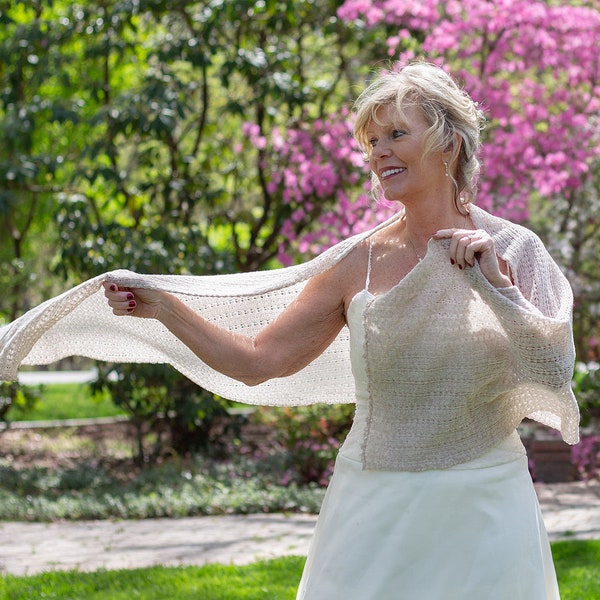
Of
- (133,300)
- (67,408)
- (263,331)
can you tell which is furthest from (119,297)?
(67,408)

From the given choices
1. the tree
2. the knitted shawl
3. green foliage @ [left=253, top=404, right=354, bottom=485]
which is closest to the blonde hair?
the knitted shawl

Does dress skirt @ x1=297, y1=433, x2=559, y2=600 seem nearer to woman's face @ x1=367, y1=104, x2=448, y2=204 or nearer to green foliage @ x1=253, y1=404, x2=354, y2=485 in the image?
woman's face @ x1=367, y1=104, x2=448, y2=204

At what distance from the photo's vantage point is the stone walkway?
18.8 ft

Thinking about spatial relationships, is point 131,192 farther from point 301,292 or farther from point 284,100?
point 301,292

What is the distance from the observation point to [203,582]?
5.09m

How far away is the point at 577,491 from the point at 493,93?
325cm

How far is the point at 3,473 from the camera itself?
8.70 m

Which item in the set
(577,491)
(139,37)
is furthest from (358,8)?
(577,491)

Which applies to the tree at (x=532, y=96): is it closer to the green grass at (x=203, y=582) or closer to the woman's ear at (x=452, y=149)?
the green grass at (x=203, y=582)

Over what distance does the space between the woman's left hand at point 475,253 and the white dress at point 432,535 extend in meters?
0.30

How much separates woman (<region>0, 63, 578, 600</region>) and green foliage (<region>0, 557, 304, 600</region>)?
2.16m

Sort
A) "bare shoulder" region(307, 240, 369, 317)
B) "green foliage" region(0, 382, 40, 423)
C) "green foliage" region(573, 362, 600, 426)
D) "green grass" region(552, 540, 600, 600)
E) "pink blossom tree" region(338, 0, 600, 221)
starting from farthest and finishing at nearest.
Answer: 1. "green foliage" region(0, 382, 40, 423)
2. "pink blossom tree" region(338, 0, 600, 221)
3. "green foliage" region(573, 362, 600, 426)
4. "green grass" region(552, 540, 600, 600)
5. "bare shoulder" region(307, 240, 369, 317)

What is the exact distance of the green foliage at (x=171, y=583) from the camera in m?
4.88

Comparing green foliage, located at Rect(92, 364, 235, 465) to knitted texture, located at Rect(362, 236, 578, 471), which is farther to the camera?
green foliage, located at Rect(92, 364, 235, 465)
